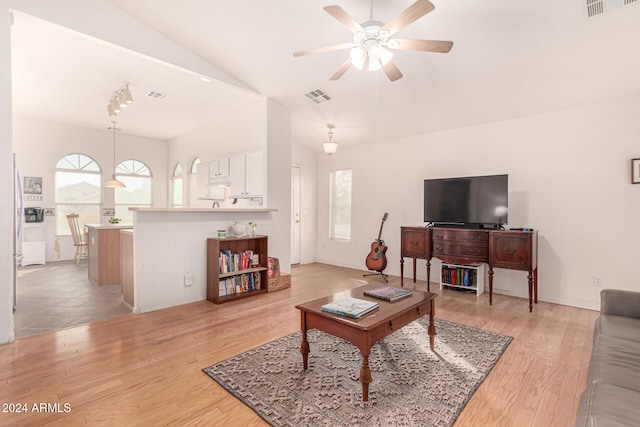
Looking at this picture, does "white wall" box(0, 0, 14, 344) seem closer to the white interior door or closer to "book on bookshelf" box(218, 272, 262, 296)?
"book on bookshelf" box(218, 272, 262, 296)

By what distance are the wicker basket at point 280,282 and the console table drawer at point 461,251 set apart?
218 centimetres

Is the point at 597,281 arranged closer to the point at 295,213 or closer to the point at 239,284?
the point at 239,284

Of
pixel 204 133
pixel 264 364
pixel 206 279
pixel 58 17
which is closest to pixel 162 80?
pixel 58 17

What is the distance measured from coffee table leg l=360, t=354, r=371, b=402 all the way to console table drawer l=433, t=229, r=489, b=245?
2.82 meters

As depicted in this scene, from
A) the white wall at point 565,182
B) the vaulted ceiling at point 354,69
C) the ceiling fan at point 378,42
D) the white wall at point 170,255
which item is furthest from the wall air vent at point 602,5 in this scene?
the white wall at point 170,255

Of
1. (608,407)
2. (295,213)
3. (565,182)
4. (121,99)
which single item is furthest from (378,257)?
(121,99)

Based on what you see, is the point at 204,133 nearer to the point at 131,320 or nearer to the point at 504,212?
the point at 131,320

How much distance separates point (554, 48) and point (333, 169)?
417 centimetres

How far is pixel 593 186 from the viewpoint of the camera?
12.2 ft

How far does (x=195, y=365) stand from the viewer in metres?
2.37

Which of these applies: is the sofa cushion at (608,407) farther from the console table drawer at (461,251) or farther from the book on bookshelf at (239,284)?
the book on bookshelf at (239,284)

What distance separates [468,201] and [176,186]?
6756 mm

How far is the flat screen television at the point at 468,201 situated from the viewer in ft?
13.2

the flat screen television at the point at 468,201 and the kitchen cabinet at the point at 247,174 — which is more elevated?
the kitchen cabinet at the point at 247,174
